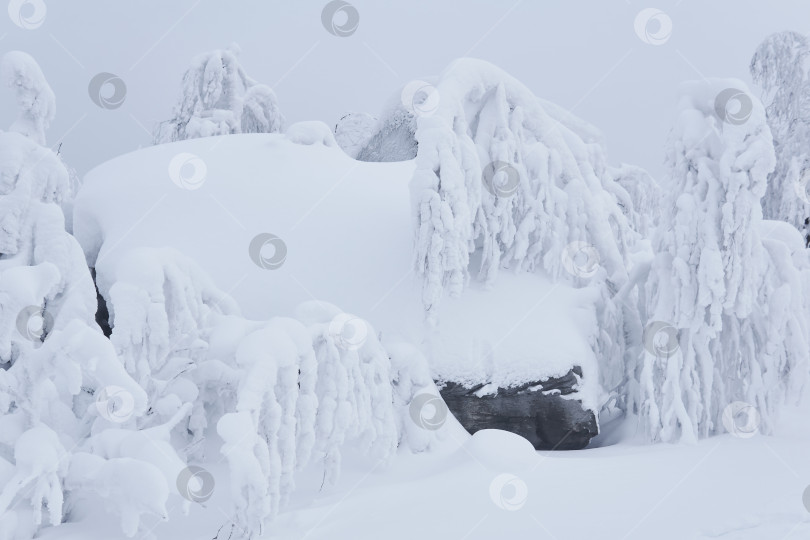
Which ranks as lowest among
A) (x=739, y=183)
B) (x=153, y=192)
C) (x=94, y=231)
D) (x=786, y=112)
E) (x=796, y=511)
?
(x=796, y=511)

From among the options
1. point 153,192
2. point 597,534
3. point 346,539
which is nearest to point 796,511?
point 597,534

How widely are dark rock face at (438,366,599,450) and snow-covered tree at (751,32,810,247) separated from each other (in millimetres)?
9158

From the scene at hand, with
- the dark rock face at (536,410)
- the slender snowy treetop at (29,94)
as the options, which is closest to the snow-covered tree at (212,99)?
the slender snowy treetop at (29,94)

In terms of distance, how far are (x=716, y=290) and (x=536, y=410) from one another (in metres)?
2.20

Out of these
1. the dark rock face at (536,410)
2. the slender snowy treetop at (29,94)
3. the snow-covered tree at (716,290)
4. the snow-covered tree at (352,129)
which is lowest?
the dark rock face at (536,410)

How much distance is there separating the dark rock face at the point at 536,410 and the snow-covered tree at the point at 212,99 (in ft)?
33.0

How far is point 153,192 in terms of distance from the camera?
28.3 ft

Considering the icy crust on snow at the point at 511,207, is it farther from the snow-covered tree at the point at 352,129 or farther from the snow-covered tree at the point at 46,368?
the snow-covered tree at the point at 352,129

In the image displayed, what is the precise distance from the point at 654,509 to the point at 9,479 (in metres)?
4.24

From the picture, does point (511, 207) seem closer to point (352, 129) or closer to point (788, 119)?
point (352, 129)

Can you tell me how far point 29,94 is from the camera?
259 inches

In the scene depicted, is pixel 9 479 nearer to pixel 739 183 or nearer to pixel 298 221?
pixel 298 221

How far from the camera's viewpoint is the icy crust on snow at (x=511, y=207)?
6.87 m

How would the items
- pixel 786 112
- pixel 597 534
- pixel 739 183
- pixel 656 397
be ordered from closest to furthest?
pixel 597 534, pixel 739 183, pixel 656 397, pixel 786 112
